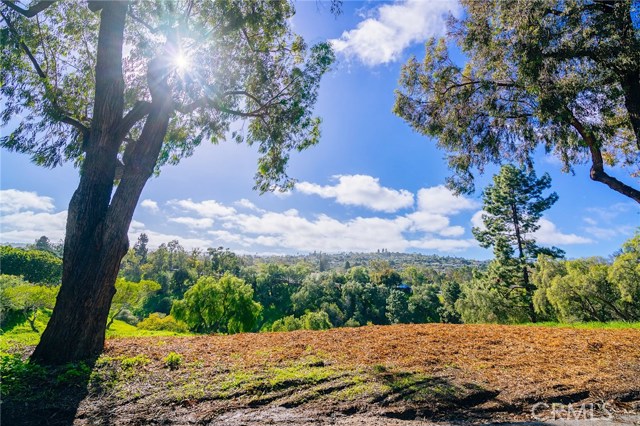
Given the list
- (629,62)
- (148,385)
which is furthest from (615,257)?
(148,385)

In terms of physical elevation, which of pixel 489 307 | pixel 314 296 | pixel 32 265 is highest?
pixel 489 307

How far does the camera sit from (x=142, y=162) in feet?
19.4

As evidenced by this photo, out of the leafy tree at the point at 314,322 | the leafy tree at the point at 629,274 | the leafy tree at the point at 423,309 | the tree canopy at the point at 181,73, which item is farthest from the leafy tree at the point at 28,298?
the leafy tree at the point at 423,309

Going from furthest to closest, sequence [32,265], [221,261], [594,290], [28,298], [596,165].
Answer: [221,261] → [32,265] → [594,290] → [28,298] → [596,165]

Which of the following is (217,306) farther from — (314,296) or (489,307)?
(314,296)

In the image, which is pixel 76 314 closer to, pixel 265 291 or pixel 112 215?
pixel 112 215

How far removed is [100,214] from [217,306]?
81.6ft

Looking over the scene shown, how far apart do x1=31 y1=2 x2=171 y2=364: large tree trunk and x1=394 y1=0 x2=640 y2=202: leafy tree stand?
7.77 m

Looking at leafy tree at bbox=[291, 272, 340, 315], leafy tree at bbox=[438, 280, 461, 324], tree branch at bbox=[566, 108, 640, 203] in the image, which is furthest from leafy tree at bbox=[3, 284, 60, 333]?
leafy tree at bbox=[291, 272, 340, 315]

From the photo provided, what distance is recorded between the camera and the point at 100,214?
5301mm

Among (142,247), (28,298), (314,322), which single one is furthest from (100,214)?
(142,247)

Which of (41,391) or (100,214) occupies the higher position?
(100,214)

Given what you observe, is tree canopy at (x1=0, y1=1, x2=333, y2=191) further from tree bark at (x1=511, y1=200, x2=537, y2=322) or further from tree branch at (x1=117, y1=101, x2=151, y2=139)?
tree bark at (x1=511, y1=200, x2=537, y2=322)

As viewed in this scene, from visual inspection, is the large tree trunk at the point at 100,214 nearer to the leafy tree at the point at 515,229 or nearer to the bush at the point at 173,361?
the bush at the point at 173,361
